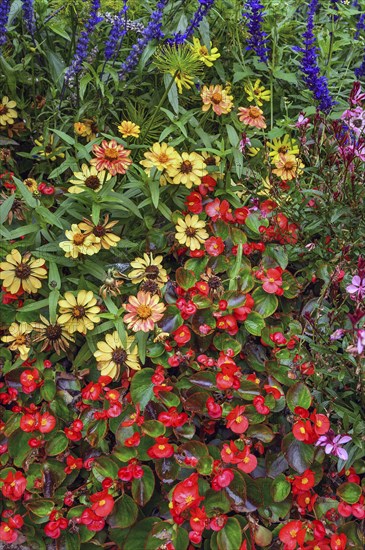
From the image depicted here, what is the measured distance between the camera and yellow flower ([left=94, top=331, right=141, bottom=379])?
1.78m

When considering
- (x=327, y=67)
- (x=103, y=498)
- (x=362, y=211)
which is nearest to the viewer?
(x=103, y=498)

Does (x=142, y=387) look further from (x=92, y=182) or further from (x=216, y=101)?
(x=216, y=101)

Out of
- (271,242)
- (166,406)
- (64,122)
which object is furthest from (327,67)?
(166,406)

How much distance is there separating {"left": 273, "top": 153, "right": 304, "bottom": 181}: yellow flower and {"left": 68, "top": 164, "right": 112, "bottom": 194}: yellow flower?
67cm

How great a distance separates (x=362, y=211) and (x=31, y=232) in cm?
106

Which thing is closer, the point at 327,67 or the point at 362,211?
the point at 362,211

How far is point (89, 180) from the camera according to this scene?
77.9 inches

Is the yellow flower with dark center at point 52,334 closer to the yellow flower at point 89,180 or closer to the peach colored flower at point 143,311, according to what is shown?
the peach colored flower at point 143,311

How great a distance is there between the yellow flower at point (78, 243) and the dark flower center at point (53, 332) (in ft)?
0.73

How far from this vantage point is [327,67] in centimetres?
245

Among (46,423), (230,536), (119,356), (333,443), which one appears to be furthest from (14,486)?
(333,443)

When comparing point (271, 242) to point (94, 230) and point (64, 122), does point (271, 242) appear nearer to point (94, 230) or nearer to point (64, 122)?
point (94, 230)

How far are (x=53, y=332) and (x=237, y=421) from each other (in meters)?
0.61

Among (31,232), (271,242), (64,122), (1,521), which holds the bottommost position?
(1,521)
